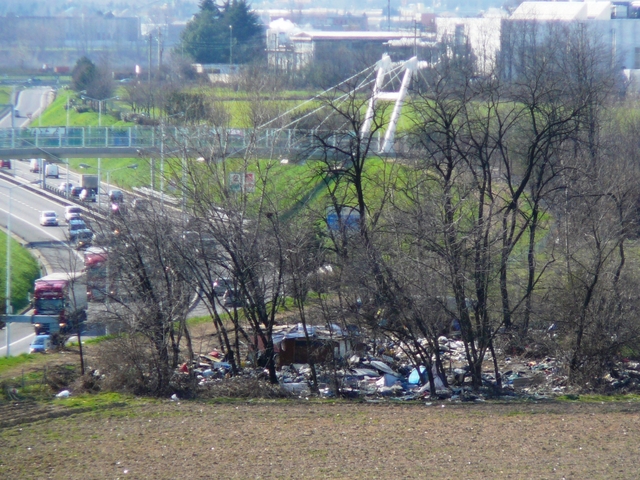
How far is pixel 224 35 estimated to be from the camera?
46.2 m

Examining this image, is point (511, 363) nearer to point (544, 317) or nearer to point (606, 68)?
point (544, 317)

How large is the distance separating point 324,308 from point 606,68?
26.7 meters

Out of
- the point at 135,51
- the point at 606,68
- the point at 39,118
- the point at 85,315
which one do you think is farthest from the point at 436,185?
the point at 135,51

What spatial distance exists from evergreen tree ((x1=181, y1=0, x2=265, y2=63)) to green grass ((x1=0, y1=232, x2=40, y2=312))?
69.5 ft

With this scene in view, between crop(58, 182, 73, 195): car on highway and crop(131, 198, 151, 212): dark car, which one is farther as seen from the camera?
crop(58, 182, 73, 195): car on highway

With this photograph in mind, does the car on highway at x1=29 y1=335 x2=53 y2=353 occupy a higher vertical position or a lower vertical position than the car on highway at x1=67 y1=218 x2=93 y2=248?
lower

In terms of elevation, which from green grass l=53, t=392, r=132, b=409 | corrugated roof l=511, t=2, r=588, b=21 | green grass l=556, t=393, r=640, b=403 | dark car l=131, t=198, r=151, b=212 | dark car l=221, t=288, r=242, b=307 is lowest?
green grass l=556, t=393, r=640, b=403

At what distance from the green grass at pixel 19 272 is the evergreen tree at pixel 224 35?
21.2 metres

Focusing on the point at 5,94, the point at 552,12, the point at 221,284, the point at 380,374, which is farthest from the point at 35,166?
the point at 552,12

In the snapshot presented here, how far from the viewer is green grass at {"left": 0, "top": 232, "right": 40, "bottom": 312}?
74.7ft

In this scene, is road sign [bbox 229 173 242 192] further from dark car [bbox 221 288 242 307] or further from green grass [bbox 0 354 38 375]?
green grass [bbox 0 354 38 375]

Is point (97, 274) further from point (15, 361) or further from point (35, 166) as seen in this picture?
point (35, 166)

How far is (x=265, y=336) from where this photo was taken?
1177 cm

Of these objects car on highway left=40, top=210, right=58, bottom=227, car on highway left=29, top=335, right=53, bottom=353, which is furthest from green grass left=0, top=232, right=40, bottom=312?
car on highway left=29, top=335, right=53, bottom=353
